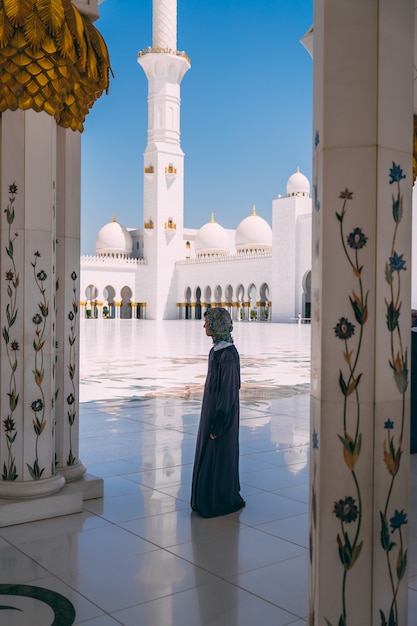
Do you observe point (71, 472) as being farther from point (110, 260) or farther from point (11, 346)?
point (110, 260)

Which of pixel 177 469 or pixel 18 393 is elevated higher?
pixel 18 393

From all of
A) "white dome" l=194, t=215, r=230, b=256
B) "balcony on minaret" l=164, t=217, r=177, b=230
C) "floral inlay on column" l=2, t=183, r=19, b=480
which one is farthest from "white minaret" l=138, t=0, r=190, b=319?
"floral inlay on column" l=2, t=183, r=19, b=480

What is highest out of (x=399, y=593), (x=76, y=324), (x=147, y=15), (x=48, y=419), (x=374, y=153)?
(x=147, y=15)

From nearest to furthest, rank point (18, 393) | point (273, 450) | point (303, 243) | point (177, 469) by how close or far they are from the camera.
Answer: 1. point (18, 393)
2. point (177, 469)
3. point (273, 450)
4. point (303, 243)

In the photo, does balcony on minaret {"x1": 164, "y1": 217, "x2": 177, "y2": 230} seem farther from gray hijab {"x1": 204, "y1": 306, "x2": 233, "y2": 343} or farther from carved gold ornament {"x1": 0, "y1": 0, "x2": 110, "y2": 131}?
gray hijab {"x1": 204, "y1": 306, "x2": 233, "y2": 343}

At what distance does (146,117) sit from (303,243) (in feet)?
31.6

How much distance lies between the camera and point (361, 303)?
134cm

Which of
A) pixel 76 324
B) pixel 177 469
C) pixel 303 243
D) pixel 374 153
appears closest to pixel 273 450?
pixel 177 469

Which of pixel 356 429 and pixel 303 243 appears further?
pixel 303 243

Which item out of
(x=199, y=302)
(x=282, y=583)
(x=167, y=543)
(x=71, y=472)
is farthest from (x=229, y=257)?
(x=282, y=583)

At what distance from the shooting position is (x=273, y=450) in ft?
11.9

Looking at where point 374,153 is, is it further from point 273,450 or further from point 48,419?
point 273,450

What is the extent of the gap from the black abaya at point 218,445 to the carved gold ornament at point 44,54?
1.20 meters

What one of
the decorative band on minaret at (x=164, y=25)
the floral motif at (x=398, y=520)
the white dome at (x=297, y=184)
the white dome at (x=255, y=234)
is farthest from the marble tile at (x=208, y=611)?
the white dome at (x=255, y=234)
